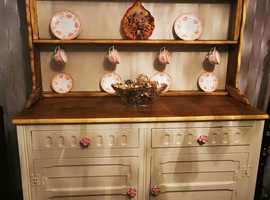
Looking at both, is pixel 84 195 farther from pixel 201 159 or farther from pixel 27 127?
pixel 201 159

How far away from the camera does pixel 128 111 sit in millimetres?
1451

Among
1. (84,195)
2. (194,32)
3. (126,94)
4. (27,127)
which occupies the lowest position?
(84,195)

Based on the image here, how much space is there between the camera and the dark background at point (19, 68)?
1706mm

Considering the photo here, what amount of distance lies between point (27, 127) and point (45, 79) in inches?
19.9

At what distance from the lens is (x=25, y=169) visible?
1401 millimetres

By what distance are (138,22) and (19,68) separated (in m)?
0.83

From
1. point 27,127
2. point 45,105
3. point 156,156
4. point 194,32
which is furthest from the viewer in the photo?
point 194,32

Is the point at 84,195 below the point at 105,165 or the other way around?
below

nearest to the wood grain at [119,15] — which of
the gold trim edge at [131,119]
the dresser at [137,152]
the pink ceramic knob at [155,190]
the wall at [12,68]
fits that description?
the wall at [12,68]

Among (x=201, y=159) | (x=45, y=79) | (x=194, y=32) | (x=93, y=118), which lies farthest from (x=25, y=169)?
(x=194, y=32)

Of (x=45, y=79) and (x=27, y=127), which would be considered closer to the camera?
(x=27, y=127)

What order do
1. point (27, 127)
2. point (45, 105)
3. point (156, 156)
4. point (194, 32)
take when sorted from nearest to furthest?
point (27, 127)
point (156, 156)
point (45, 105)
point (194, 32)

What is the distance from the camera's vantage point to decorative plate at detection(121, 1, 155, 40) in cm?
168

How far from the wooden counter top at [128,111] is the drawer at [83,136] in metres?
0.07
